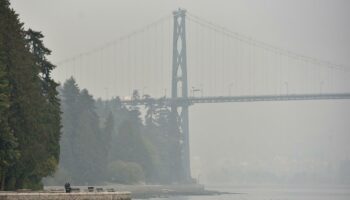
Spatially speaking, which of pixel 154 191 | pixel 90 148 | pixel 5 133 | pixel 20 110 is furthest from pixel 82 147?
pixel 5 133

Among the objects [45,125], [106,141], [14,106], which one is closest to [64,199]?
[14,106]

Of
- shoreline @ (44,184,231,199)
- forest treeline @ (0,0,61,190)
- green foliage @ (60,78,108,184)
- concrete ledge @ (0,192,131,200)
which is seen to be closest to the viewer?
concrete ledge @ (0,192,131,200)

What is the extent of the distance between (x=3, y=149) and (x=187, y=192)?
123200 mm

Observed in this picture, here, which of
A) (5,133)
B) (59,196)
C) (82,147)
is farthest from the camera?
(82,147)

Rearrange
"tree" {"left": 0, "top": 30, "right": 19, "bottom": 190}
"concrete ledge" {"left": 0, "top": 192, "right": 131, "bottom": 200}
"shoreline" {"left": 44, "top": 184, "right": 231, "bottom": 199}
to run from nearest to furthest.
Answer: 1. "concrete ledge" {"left": 0, "top": 192, "right": 131, "bottom": 200}
2. "tree" {"left": 0, "top": 30, "right": 19, "bottom": 190}
3. "shoreline" {"left": 44, "top": 184, "right": 231, "bottom": 199}

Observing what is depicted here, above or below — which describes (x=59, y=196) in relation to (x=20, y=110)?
below

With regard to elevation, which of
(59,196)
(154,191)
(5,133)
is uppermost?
(5,133)

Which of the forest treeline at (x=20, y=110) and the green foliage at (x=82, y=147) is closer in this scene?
the forest treeline at (x=20, y=110)

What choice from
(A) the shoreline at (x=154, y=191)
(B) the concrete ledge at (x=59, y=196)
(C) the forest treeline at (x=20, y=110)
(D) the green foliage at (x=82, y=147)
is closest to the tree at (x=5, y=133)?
(C) the forest treeline at (x=20, y=110)

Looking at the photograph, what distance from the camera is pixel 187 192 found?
19275 cm

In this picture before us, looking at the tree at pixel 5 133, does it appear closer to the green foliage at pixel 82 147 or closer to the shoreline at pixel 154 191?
the shoreline at pixel 154 191

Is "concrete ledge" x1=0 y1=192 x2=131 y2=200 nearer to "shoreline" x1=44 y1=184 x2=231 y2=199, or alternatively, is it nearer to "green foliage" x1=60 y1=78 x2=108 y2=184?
"shoreline" x1=44 y1=184 x2=231 y2=199

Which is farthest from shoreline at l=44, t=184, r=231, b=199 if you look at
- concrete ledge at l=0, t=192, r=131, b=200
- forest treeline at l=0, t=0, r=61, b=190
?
concrete ledge at l=0, t=192, r=131, b=200

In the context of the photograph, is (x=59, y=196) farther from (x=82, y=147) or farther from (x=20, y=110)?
(x=82, y=147)
